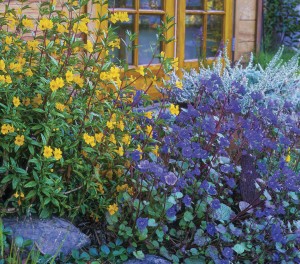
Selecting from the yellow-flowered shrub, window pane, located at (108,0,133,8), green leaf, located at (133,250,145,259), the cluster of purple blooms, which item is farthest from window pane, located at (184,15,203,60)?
green leaf, located at (133,250,145,259)

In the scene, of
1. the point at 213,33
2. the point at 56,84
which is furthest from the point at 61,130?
the point at 213,33

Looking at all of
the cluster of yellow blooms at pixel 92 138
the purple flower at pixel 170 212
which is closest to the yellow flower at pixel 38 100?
the cluster of yellow blooms at pixel 92 138

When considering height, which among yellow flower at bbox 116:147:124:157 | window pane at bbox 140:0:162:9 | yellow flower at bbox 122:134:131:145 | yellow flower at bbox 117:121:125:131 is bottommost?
yellow flower at bbox 116:147:124:157

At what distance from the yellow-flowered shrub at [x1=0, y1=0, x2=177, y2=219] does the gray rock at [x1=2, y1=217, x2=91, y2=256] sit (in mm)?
52

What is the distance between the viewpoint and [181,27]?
5.95m

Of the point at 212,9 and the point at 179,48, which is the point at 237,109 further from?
the point at 212,9

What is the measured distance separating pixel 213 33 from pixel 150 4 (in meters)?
1.09

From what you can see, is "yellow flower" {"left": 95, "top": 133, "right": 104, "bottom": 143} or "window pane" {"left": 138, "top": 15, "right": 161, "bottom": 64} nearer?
"yellow flower" {"left": 95, "top": 133, "right": 104, "bottom": 143}

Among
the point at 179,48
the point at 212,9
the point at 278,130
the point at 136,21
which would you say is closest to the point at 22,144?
the point at 278,130

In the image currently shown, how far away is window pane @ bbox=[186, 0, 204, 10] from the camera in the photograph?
19.9 feet

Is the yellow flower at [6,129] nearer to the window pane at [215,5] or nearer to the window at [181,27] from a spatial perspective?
the window at [181,27]

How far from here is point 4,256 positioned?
8.50ft

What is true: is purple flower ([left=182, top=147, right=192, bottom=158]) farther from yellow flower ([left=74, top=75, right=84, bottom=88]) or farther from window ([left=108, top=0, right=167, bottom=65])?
window ([left=108, top=0, right=167, bottom=65])

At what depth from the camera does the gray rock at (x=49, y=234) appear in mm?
2695
